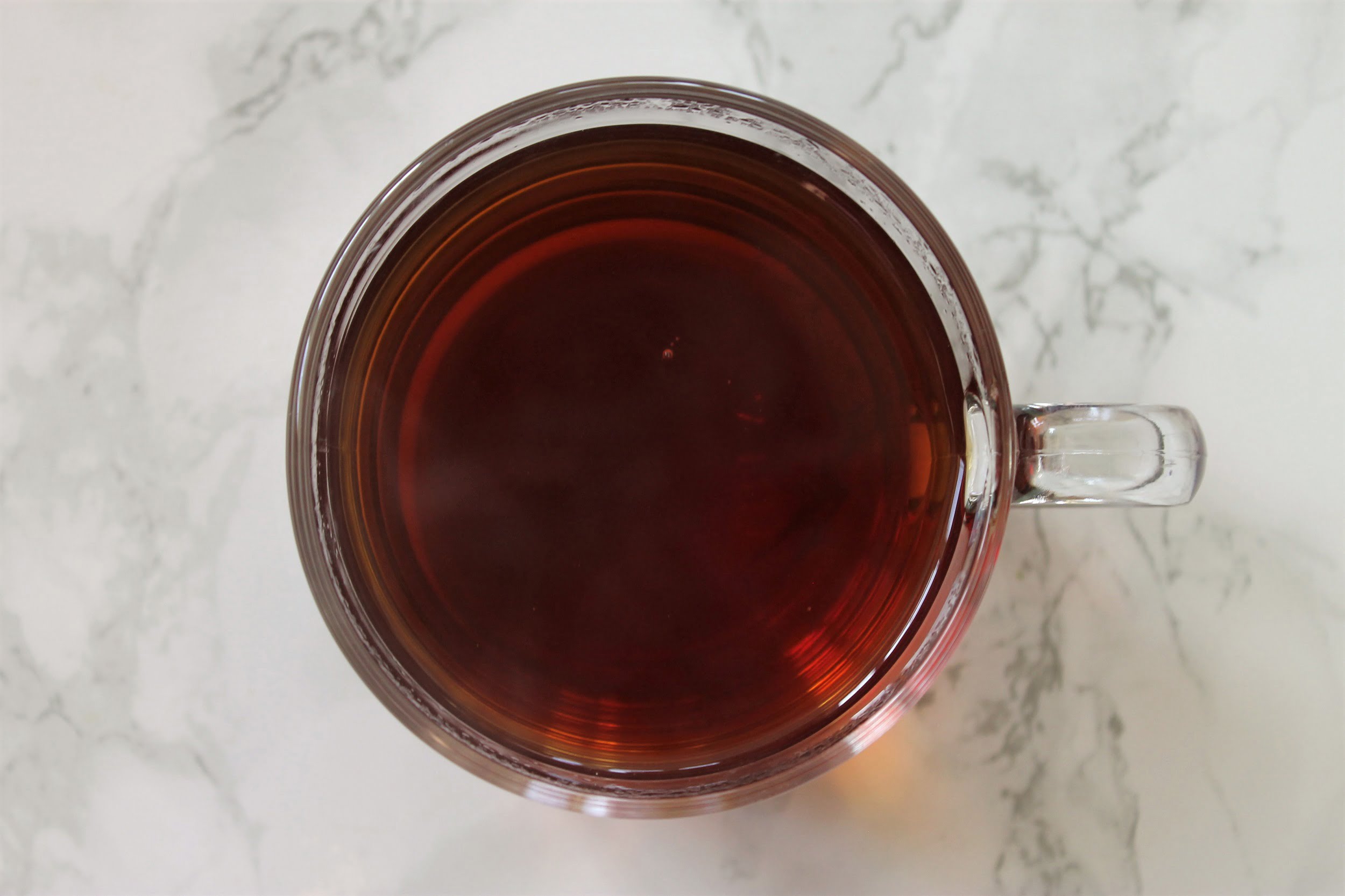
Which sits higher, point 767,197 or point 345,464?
point 767,197

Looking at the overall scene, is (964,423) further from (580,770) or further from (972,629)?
(580,770)

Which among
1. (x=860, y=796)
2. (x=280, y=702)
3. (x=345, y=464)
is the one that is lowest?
(x=860, y=796)

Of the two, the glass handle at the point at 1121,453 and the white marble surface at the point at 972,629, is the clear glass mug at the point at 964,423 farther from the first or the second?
the white marble surface at the point at 972,629

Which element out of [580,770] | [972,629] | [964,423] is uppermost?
[964,423]

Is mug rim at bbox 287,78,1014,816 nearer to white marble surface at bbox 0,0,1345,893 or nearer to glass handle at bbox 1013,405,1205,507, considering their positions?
glass handle at bbox 1013,405,1205,507

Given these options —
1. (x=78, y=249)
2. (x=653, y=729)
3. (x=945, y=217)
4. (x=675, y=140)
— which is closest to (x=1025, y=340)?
(x=945, y=217)

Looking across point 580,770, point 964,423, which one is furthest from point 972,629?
point 580,770

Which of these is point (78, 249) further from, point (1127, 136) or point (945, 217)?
point (1127, 136)

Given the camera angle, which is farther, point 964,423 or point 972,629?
point 972,629

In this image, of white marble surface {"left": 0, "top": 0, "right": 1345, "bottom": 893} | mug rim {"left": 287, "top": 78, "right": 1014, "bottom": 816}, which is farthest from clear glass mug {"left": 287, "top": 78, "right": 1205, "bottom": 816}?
white marble surface {"left": 0, "top": 0, "right": 1345, "bottom": 893}
